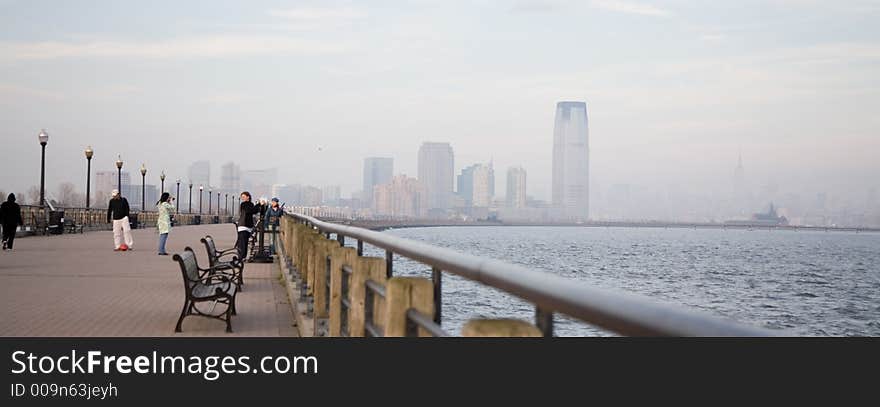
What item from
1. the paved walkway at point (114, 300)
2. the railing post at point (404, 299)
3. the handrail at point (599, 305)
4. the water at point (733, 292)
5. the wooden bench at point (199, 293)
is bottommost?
the water at point (733, 292)

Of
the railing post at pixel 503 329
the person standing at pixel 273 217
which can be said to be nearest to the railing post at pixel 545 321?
the railing post at pixel 503 329

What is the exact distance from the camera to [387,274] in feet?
20.9

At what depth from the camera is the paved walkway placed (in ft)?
39.8

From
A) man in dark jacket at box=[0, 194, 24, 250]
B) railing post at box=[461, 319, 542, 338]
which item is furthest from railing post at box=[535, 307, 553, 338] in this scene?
man in dark jacket at box=[0, 194, 24, 250]

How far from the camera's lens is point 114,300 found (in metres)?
15.6

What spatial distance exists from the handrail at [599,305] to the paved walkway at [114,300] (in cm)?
860

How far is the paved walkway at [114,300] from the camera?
1212 centimetres

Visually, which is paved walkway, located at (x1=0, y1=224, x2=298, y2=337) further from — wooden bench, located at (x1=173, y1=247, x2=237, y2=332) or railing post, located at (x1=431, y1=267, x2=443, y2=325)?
railing post, located at (x1=431, y1=267, x2=443, y2=325)

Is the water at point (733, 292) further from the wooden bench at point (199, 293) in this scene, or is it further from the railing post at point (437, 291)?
the railing post at point (437, 291)

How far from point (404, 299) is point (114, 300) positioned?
11.9m

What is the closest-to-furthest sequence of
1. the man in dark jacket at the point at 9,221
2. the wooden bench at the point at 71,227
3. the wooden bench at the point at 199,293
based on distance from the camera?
1. the wooden bench at the point at 199,293
2. the man in dark jacket at the point at 9,221
3. the wooden bench at the point at 71,227
